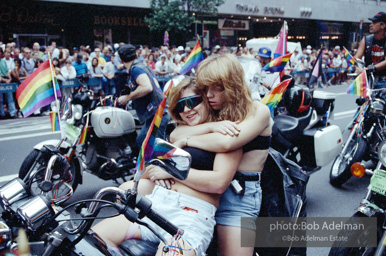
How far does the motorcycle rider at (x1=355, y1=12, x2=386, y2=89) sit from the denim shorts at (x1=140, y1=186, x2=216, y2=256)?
4.55m

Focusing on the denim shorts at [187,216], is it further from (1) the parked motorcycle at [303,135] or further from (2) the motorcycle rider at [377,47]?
(2) the motorcycle rider at [377,47]

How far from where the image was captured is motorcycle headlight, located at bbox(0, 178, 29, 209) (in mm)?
1710

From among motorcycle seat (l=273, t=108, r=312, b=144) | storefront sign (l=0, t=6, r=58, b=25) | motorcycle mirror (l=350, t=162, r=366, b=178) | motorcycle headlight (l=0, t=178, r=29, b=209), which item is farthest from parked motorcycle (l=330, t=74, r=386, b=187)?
storefront sign (l=0, t=6, r=58, b=25)

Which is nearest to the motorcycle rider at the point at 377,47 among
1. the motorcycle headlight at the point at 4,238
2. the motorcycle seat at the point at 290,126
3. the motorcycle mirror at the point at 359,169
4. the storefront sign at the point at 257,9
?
the motorcycle seat at the point at 290,126

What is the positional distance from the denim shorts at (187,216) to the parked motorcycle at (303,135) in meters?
2.25

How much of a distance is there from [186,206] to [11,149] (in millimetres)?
5838

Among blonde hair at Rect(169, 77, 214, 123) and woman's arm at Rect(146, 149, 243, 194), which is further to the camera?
blonde hair at Rect(169, 77, 214, 123)

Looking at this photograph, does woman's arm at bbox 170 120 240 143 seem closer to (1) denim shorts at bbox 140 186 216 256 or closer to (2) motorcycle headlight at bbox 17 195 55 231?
(1) denim shorts at bbox 140 186 216 256

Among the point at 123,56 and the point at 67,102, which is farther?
the point at 123,56

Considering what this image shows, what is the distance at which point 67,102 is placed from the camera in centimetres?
454

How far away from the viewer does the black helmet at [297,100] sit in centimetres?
449

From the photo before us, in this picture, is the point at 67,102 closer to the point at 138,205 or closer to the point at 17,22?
the point at 138,205

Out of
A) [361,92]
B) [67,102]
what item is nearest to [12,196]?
[67,102]

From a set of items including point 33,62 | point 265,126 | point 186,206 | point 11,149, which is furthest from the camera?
point 33,62
